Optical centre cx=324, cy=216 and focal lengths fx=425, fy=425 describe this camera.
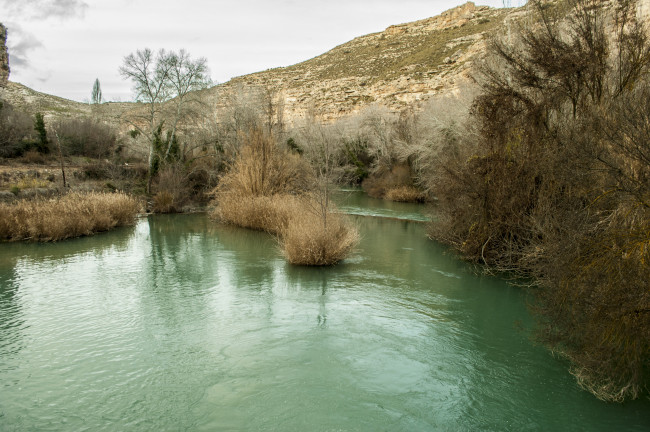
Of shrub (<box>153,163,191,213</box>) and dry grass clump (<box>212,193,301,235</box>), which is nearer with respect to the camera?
dry grass clump (<box>212,193,301,235</box>)

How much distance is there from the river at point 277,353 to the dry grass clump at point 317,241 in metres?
0.41

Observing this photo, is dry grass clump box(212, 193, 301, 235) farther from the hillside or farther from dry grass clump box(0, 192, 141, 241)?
the hillside

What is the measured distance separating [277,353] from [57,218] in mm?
13272

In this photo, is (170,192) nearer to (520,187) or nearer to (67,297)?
(67,297)

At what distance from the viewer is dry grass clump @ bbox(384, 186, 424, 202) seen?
98.2 ft

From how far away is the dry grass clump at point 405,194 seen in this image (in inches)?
1179

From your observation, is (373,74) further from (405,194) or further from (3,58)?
(3,58)

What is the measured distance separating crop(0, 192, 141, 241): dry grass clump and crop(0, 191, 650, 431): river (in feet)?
9.64

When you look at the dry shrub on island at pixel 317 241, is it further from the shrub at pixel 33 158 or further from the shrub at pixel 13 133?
the shrub at pixel 13 133

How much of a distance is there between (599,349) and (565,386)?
50.4 inches

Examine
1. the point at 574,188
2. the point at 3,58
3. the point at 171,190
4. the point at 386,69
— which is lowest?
the point at 171,190

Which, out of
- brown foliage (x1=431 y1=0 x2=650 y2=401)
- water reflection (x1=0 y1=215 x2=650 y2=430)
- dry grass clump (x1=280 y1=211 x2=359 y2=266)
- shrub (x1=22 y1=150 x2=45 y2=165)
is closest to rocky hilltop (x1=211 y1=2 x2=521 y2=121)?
shrub (x1=22 y1=150 x2=45 y2=165)

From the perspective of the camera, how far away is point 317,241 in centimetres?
1220

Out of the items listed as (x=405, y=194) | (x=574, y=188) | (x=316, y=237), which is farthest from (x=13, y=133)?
(x=574, y=188)
